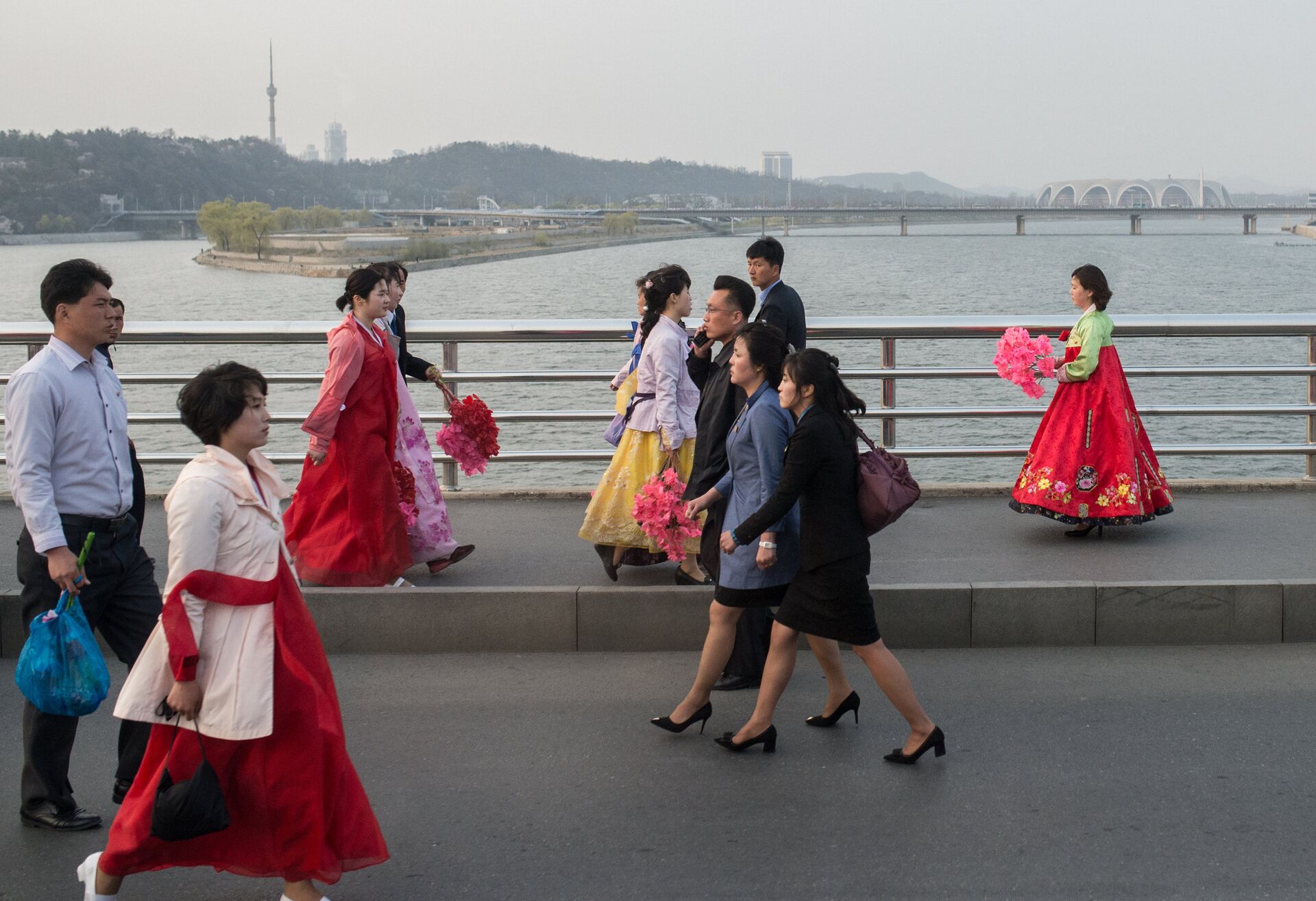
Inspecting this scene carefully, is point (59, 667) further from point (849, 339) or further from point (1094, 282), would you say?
point (849, 339)

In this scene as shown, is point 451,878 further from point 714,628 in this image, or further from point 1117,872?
point 1117,872

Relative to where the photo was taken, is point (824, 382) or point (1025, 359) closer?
point (824, 382)

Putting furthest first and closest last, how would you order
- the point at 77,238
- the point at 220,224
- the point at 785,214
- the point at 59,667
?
1. the point at 785,214
2. the point at 77,238
3. the point at 220,224
4. the point at 59,667

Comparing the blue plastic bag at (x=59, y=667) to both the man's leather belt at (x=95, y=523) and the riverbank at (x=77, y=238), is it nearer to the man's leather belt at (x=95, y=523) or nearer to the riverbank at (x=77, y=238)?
the man's leather belt at (x=95, y=523)

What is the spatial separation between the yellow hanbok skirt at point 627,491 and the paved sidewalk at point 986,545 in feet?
0.80

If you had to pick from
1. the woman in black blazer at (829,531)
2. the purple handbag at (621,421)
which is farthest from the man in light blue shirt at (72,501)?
the purple handbag at (621,421)

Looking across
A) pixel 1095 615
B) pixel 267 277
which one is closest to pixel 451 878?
pixel 1095 615

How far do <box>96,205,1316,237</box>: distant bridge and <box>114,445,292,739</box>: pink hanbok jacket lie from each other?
262 ft

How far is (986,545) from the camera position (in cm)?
706

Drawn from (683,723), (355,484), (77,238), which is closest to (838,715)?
(683,723)

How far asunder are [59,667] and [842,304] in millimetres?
54857

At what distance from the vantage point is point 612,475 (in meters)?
6.29

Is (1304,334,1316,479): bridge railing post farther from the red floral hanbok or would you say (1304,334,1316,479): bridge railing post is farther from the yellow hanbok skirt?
the yellow hanbok skirt

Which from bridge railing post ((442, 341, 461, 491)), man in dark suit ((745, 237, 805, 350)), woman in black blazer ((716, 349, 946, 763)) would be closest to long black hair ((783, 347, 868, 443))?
woman in black blazer ((716, 349, 946, 763))
